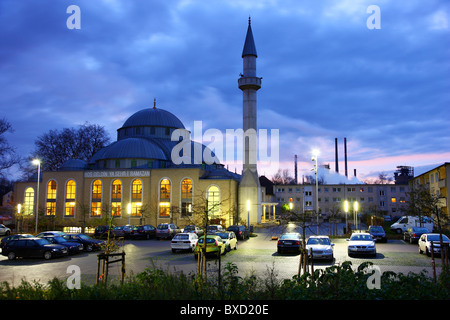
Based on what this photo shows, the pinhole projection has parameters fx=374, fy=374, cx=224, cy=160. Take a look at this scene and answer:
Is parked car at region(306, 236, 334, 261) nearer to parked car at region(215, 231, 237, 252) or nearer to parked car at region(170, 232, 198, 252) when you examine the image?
parked car at region(215, 231, 237, 252)

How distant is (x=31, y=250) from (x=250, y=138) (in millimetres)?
36314

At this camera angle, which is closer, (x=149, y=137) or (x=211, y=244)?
(x=211, y=244)

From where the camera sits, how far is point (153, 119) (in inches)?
2717

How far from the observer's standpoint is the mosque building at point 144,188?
52.1 meters

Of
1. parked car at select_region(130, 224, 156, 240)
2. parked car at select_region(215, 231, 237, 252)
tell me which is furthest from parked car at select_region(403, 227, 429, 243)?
parked car at select_region(130, 224, 156, 240)

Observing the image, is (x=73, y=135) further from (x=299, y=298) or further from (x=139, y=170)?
(x=299, y=298)

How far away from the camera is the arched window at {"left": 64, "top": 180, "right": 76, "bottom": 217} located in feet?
182

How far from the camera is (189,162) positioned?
2453 inches

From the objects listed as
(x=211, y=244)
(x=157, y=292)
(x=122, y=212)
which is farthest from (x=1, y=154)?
(x=157, y=292)

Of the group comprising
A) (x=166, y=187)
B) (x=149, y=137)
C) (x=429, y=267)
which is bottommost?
(x=429, y=267)

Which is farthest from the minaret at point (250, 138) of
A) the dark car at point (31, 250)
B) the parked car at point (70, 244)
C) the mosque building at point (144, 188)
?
the dark car at point (31, 250)

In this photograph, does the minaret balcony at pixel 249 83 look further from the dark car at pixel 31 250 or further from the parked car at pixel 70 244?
the dark car at pixel 31 250

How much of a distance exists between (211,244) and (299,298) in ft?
42.8

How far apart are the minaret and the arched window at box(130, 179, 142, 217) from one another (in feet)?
47.6
